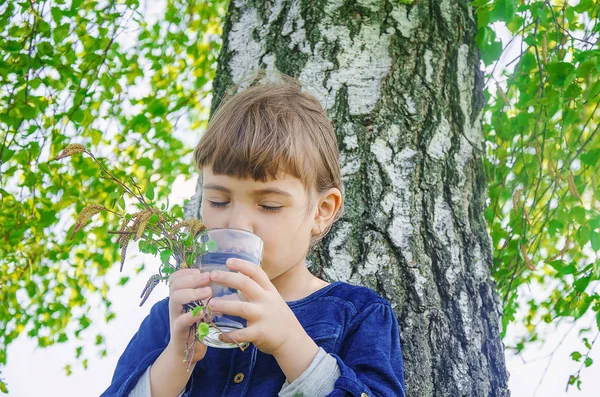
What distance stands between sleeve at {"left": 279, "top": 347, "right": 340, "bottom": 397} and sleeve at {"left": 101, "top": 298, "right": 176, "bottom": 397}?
1.23ft

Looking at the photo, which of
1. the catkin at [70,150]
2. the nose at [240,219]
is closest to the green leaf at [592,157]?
the nose at [240,219]

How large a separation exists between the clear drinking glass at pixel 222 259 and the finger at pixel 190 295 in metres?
0.03

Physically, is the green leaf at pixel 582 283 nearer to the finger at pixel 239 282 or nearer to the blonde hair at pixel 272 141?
the blonde hair at pixel 272 141

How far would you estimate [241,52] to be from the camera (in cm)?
234

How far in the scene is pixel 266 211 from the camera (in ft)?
5.13

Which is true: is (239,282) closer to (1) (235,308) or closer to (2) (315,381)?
A: (1) (235,308)

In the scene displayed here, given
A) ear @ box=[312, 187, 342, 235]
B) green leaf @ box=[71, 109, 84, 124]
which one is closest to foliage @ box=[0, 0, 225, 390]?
green leaf @ box=[71, 109, 84, 124]

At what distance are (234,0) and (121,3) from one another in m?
1.14

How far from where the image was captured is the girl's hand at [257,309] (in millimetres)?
1338

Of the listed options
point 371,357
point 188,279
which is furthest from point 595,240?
point 188,279

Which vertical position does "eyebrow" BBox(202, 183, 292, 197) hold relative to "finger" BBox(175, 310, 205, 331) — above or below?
above

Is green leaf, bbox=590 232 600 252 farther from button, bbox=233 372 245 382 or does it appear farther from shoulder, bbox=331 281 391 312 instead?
button, bbox=233 372 245 382

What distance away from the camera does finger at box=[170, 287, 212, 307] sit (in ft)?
4.38

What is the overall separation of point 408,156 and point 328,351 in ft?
2.46
